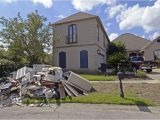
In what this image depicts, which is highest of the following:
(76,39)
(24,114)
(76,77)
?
(76,39)

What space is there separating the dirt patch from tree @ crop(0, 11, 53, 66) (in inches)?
528

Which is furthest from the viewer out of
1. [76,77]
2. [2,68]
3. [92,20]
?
[92,20]

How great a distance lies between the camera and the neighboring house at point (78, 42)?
2603cm

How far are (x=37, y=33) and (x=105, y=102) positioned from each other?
712 inches

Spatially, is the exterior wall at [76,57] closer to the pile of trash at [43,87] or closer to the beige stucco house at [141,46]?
the pile of trash at [43,87]

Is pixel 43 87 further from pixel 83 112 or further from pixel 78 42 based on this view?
pixel 78 42

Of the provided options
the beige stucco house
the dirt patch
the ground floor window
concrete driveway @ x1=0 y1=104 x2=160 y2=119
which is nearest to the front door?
the ground floor window

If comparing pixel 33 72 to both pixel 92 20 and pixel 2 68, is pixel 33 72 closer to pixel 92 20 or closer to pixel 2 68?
pixel 2 68

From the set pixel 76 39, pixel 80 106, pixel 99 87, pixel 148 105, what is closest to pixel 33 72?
pixel 99 87

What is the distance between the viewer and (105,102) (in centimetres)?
1053

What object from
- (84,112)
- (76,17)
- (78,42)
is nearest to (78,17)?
(76,17)

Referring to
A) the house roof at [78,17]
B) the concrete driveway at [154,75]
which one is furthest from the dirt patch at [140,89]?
the house roof at [78,17]

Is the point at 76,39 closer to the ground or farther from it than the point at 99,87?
farther from it

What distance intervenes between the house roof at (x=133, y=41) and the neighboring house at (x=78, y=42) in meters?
24.2
